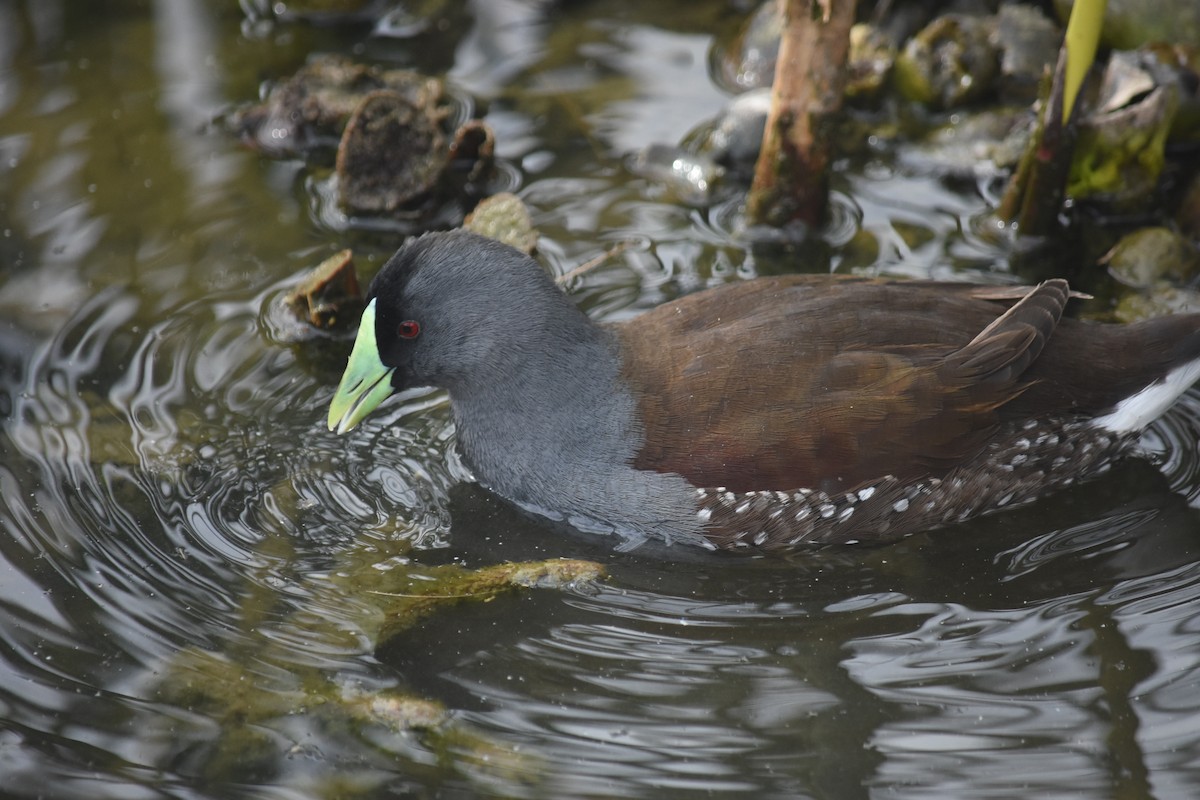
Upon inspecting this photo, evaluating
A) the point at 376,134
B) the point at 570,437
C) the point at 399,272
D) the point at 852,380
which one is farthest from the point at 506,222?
the point at 852,380

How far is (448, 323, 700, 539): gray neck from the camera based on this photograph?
17.2ft

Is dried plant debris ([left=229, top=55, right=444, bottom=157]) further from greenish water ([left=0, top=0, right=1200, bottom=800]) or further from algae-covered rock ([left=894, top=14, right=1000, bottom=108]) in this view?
algae-covered rock ([left=894, top=14, right=1000, bottom=108])

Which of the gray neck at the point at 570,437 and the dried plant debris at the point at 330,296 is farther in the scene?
the dried plant debris at the point at 330,296

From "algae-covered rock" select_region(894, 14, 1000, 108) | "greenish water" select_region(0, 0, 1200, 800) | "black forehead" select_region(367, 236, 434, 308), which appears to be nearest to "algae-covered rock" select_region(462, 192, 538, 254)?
"greenish water" select_region(0, 0, 1200, 800)

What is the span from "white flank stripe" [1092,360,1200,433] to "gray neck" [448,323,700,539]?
1.82m

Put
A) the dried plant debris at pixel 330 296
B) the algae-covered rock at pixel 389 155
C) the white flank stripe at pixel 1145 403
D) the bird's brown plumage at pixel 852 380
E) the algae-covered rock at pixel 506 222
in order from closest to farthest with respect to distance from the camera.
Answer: the bird's brown plumage at pixel 852 380 < the white flank stripe at pixel 1145 403 < the dried plant debris at pixel 330 296 < the algae-covered rock at pixel 506 222 < the algae-covered rock at pixel 389 155

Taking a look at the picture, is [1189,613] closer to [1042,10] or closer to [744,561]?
[744,561]

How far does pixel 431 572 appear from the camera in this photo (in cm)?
518

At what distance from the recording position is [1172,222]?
7.15 m

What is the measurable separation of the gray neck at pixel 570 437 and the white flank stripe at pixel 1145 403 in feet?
5.98

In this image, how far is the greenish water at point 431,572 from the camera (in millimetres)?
4324

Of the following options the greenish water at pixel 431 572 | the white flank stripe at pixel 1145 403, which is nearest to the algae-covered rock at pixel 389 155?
the greenish water at pixel 431 572

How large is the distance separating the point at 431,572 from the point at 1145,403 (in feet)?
9.98

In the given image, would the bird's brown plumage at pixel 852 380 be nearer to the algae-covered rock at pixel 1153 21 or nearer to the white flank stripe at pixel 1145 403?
the white flank stripe at pixel 1145 403
